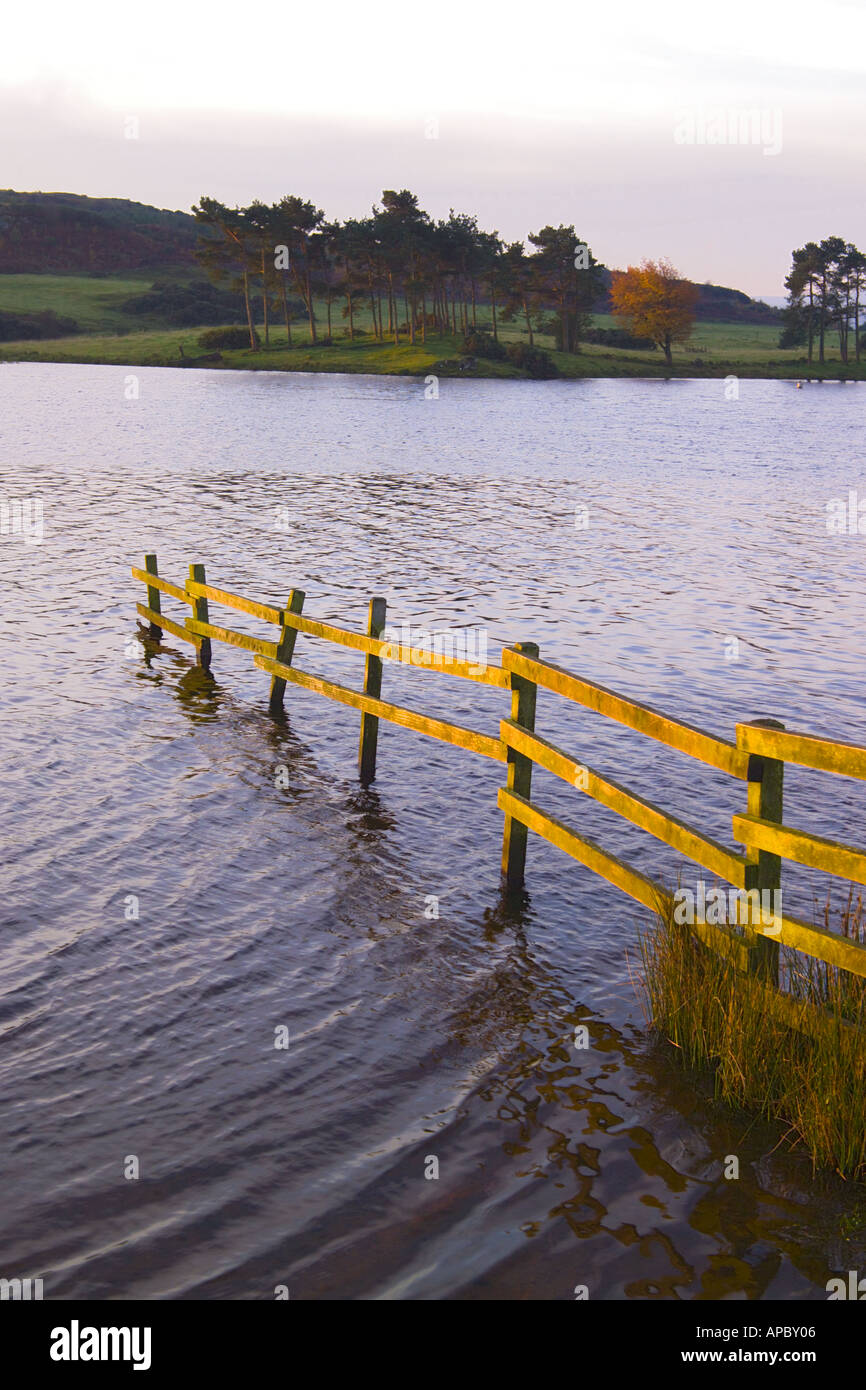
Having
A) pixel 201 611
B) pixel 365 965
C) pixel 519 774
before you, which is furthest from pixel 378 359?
pixel 365 965

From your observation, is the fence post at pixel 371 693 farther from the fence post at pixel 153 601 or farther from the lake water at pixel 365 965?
the fence post at pixel 153 601

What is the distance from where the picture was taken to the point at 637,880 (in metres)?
8.01

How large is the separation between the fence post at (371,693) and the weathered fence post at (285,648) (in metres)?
1.71

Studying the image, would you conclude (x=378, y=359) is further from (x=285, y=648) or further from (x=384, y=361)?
(x=285, y=648)

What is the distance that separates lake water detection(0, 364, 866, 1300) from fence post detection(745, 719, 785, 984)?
960mm

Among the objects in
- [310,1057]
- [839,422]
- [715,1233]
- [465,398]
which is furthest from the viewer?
[465,398]

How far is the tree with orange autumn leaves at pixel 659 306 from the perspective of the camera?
155 m

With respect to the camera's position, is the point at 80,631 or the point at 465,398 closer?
the point at 80,631

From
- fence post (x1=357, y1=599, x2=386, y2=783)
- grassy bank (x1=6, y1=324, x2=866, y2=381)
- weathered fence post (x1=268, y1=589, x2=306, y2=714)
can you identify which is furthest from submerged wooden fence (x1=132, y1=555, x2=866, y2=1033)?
grassy bank (x1=6, y1=324, x2=866, y2=381)

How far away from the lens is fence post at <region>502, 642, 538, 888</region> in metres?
9.73

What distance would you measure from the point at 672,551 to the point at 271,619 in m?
18.6

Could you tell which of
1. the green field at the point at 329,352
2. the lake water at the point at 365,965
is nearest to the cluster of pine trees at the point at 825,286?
the green field at the point at 329,352

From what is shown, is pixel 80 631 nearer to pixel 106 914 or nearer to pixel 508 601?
pixel 508 601

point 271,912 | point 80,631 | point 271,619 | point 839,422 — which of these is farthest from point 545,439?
point 271,912
